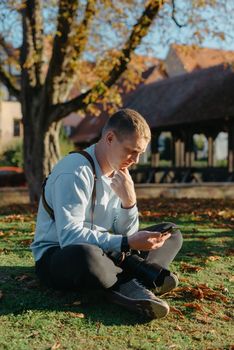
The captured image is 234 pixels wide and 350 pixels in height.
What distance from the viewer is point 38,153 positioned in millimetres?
12805

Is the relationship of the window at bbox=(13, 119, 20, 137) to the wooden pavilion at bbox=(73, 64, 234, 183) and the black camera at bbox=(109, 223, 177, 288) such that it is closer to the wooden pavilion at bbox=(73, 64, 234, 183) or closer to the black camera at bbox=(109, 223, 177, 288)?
the wooden pavilion at bbox=(73, 64, 234, 183)

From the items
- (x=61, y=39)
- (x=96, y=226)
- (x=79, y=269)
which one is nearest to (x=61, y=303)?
(x=79, y=269)

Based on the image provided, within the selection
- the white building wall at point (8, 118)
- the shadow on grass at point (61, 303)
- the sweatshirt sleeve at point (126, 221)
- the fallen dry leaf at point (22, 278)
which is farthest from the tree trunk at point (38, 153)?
the white building wall at point (8, 118)

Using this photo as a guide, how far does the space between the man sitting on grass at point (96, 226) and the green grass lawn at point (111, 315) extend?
0.13m

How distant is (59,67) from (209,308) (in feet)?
31.4

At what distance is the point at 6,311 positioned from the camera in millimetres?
3465

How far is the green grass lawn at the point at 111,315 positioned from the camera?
3.05m

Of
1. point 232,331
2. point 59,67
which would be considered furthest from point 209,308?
point 59,67

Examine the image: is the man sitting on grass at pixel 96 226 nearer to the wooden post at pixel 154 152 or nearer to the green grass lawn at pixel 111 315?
the green grass lawn at pixel 111 315

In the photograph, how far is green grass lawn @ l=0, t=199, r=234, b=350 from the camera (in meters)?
3.05

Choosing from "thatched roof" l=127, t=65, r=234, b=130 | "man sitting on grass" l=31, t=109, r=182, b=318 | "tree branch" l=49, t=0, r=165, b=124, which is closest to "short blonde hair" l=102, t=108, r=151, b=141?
"man sitting on grass" l=31, t=109, r=182, b=318

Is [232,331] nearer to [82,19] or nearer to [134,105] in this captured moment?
[82,19]

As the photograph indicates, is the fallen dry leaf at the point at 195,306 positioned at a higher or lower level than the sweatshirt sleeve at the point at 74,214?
lower

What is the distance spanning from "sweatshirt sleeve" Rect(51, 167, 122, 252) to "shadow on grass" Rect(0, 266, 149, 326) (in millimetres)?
415
